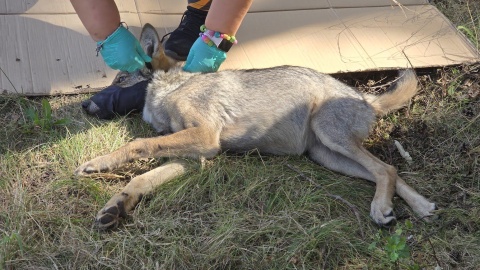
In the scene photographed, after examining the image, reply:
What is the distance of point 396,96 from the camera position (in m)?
4.54

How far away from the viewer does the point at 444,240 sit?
3.31 meters

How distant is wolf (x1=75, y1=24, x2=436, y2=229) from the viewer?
3.93m

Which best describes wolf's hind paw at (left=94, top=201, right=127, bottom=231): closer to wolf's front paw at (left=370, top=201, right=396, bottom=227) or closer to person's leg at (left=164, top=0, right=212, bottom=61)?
wolf's front paw at (left=370, top=201, right=396, bottom=227)

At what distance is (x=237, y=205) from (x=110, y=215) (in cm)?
76

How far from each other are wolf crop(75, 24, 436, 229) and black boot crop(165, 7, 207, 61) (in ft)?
0.77

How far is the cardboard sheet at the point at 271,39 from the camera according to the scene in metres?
4.75

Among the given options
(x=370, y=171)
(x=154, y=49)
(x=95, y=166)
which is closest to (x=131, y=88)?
(x=154, y=49)

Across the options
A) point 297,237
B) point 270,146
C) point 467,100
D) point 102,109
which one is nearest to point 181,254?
point 297,237

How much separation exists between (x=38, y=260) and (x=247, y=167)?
4.79 ft

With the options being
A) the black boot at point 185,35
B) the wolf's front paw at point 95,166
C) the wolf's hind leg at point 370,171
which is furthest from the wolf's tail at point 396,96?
the wolf's front paw at point 95,166

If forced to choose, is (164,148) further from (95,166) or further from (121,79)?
(121,79)

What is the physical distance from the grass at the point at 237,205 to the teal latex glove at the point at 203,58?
0.58m

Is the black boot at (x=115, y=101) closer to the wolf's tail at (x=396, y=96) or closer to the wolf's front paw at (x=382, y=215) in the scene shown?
the wolf's tail at (x=396, y=96)

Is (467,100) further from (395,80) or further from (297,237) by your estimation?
(297,237)
